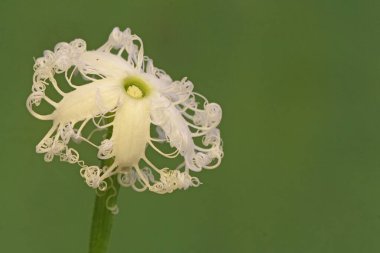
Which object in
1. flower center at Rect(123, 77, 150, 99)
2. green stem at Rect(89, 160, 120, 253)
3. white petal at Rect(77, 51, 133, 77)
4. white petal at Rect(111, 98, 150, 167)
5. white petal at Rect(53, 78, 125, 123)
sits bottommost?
green stem at Rect(89, 160, 120, 253)

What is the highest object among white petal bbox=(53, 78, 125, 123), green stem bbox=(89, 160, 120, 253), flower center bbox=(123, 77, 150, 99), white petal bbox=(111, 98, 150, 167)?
flower center bbox=(123, 77, 150, 99)

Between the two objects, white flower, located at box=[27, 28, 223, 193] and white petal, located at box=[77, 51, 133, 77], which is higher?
white petal, located at box=[77, 51, 133, 77]

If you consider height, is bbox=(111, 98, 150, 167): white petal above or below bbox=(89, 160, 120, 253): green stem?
above

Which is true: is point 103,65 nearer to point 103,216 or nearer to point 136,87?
point 136,87

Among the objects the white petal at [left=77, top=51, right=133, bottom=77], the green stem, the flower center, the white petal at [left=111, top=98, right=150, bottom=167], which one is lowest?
the green stem

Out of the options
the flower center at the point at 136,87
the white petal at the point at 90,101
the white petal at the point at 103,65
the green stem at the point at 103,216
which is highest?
the white petal at the point at 103,65

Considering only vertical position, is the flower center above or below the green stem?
above

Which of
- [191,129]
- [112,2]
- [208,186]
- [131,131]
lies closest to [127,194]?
[208,186]
